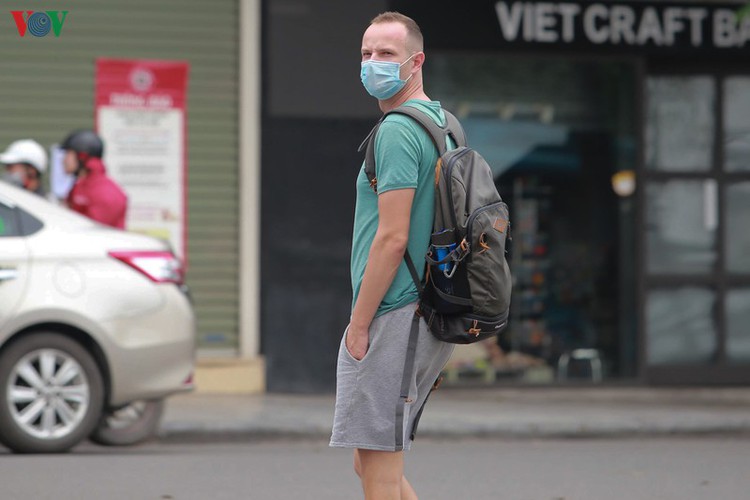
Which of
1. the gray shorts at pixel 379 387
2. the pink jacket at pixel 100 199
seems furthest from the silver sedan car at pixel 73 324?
the gray shorts at pixel 379 387

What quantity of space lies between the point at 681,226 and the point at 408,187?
10091 mm

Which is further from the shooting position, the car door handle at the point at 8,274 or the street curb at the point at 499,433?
the street curb at the point at 499,433

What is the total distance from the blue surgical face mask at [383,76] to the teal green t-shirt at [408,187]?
0.08m

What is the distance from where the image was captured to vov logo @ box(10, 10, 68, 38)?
12688 mm

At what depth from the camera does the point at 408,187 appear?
4375 mm

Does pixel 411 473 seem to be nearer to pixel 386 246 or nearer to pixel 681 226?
pixel 386 246

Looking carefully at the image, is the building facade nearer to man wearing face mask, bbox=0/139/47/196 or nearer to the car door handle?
man wearing face mask, bbox=0/139/47/196

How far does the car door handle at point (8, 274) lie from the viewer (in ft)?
27.6

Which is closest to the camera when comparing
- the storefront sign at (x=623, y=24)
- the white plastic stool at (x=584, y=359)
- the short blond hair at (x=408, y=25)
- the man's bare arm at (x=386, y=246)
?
the man's bare arm at (x=386, y=246)

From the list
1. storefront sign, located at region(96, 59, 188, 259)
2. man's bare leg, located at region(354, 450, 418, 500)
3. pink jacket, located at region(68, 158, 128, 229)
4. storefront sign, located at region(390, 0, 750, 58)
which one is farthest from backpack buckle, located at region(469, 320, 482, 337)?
Result: storefront sign, located at region(390, 0, 750, 58)

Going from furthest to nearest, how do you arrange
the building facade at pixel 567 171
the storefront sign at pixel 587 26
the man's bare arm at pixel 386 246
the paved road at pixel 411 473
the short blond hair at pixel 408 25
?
1. the storefront sign at pixel 587 26
2. the building facade at pixel 567 171
3. the paved road at pixel 411 473
4. the short blond hair at pixel 408 25
5. the man's bare arm at pixel 386 246

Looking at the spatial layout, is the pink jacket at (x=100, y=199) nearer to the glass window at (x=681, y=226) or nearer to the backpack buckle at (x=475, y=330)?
the glass window at (x=681, y=226)

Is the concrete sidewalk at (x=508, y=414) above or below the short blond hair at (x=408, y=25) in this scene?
below

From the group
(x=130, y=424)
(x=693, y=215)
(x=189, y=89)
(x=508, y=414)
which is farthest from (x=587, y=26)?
(x=130, y=424)
